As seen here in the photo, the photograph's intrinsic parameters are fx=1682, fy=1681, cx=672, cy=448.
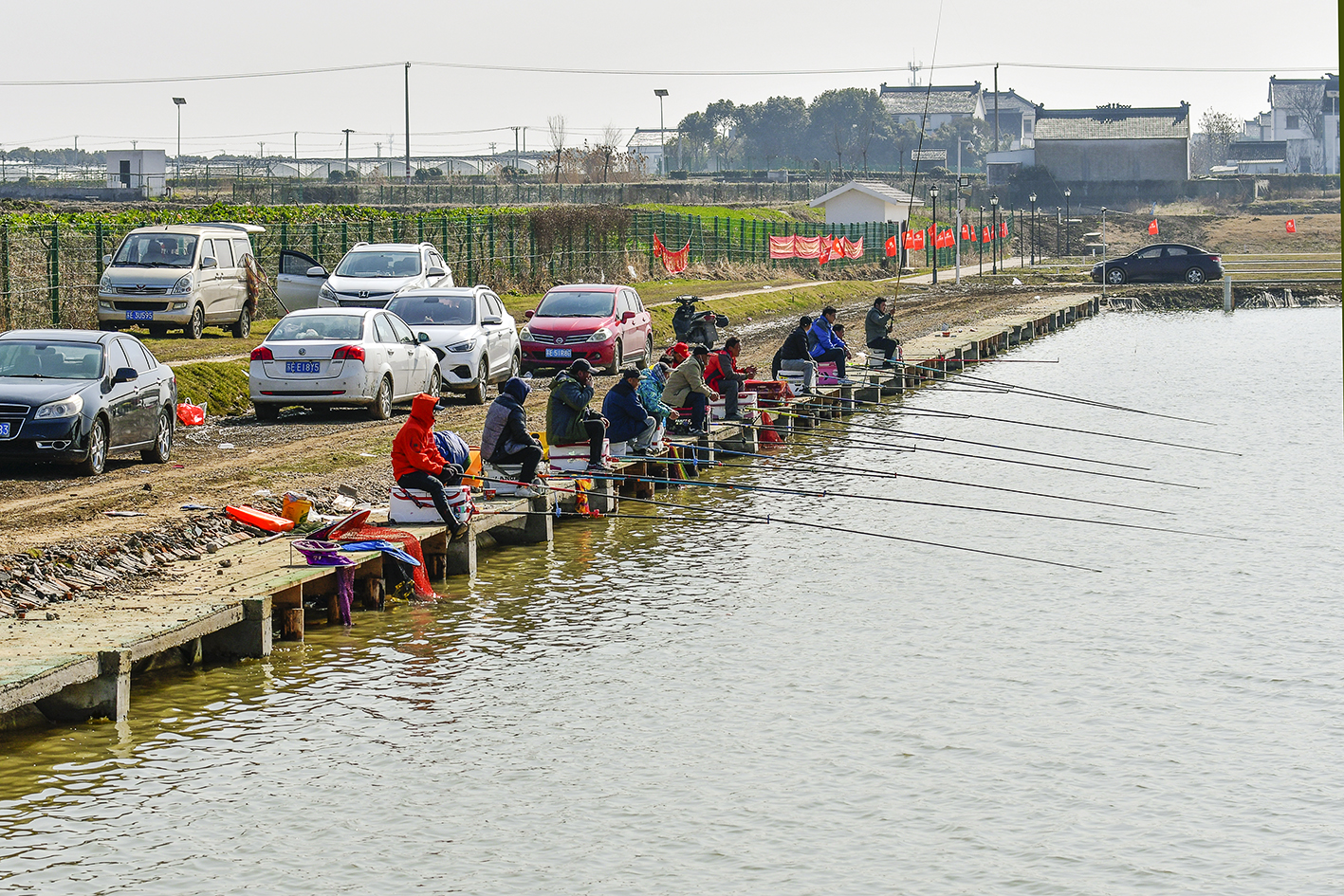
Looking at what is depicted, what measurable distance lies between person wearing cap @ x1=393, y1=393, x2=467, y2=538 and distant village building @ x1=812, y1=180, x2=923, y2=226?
8206cm

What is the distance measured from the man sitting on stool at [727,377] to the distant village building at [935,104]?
498 ft

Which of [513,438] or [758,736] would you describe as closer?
[758,736]

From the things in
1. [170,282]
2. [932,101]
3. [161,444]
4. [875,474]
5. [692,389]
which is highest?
[932,101]

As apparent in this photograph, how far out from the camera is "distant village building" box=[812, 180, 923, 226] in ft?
320

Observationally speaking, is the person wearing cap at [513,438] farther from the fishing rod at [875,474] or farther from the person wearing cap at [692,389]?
the person wearing cap at [692,389]

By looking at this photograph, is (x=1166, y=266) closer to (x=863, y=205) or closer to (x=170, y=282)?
(x=863, y=205)

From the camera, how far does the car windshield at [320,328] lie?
2419 cm

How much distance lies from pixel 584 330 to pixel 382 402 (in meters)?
7.35

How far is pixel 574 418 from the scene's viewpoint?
65.6 feet

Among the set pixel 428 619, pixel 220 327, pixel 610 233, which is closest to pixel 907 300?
pixel 610 233

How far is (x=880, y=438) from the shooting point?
29.0 m

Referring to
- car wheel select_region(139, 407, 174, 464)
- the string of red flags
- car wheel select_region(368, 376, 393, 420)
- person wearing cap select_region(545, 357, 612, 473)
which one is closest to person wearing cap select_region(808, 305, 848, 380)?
car wheel select_region(368, 376, 393, 420)

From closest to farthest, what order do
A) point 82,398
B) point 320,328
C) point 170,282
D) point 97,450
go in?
point 82,398 → point 97,450 → point 320,328 → point 170,282

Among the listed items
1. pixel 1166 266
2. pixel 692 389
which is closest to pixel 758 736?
pixel 692 389
